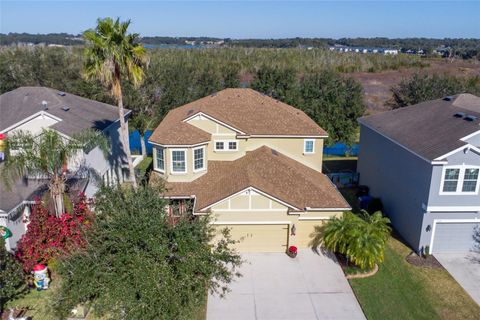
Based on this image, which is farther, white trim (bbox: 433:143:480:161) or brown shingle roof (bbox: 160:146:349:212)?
brown shingle roof (bbox: 160:146:349:212)

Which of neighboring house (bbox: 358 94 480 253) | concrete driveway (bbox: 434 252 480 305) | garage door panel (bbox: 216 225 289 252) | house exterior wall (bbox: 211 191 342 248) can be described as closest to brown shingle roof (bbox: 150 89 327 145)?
house exterior wall (bbox: 211 191 342 248)

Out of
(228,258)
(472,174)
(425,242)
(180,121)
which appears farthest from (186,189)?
(472,174)

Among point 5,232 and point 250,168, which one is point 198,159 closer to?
point 250,168

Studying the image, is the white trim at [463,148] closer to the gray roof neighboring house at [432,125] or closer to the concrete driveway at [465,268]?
the gray roof neighboring house at [432,125]

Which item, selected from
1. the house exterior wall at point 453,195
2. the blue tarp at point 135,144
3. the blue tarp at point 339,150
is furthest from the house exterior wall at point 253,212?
the blue tarp at point 135,144

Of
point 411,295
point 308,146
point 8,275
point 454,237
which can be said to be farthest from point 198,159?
point 454,237

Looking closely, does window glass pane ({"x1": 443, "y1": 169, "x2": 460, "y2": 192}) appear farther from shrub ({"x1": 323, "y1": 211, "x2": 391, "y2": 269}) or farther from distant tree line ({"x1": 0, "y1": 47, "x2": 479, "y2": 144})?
distant tree line ({"x1": 0, "y1": 47, "x2": 479, "y2": 144})

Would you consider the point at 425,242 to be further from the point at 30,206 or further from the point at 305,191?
the point at 30,206
